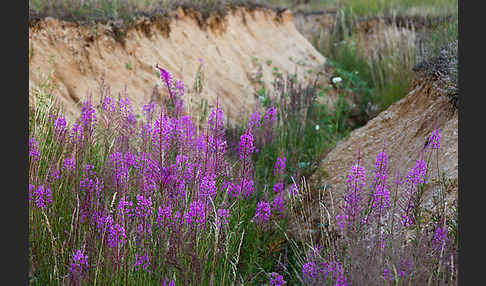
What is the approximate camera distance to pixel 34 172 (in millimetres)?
3283

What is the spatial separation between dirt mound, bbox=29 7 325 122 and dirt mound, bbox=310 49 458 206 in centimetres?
167

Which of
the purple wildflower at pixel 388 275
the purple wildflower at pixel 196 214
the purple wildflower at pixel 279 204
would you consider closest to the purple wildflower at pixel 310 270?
the purple wildflower at pixel 388 275

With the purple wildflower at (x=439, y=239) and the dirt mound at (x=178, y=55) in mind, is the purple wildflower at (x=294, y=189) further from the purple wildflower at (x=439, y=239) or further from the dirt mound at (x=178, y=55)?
the dirt mound at (x=178, y=55)

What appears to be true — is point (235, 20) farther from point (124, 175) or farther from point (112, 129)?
point (124, 175)

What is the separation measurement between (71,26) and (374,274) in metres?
5.33

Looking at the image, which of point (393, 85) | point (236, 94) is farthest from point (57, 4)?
point (393, 85)

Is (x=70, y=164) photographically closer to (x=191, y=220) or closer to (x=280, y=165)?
(x=191, y=220)

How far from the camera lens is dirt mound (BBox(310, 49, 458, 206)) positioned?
4555 mm

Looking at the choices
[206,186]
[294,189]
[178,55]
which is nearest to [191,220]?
[206,186]

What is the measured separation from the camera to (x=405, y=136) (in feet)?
16.8

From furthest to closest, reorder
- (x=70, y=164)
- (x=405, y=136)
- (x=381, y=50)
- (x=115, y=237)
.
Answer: (x=381, y=50) → (x=405, y=136) → (x=70, y=164) → (x=115, y=237)

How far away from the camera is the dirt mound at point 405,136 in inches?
179

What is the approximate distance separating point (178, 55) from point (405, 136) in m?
4.35

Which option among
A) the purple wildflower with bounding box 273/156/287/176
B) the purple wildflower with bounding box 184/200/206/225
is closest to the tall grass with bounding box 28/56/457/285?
the purple wildflower with bounding box 184/200/206/225
